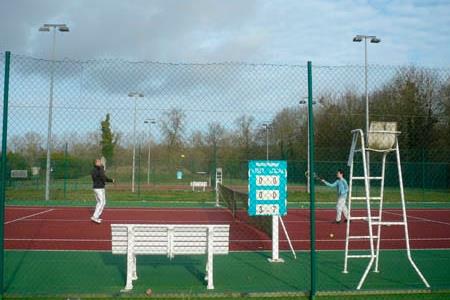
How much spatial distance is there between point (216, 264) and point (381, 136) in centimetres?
378

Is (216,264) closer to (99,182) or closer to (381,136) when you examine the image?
(381,136)

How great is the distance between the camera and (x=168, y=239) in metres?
6.77

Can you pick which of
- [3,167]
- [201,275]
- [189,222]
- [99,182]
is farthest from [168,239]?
[189,222]

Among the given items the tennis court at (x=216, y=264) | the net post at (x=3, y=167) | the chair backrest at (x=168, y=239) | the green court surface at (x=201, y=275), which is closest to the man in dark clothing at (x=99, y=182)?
the tennis court at (x=216, y=264)

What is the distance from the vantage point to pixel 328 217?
17969mm

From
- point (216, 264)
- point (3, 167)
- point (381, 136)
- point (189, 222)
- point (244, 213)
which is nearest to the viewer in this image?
point (3, 167)

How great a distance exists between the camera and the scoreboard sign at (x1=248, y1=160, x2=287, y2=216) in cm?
831

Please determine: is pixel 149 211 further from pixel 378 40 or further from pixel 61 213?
pixel 378 40

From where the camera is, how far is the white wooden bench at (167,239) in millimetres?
6676

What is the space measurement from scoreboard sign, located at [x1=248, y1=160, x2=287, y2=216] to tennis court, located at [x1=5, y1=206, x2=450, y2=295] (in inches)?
40.8

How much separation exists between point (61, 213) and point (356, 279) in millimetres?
14343

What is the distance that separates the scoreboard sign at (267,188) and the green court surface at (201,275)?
103 cm

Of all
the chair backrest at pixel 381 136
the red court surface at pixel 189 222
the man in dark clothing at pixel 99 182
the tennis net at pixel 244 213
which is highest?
the chair backrest at pixel 381 136

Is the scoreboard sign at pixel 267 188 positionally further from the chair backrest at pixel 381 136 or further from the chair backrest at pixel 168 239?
the chair backrest at pixel 381 136
